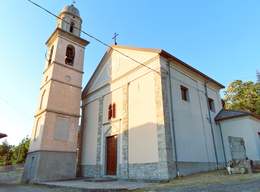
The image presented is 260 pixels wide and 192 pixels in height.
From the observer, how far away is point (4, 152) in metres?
38.1

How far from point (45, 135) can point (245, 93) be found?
22619mm

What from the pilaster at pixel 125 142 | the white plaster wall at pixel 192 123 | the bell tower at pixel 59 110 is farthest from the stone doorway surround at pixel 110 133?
the white plaster wall at pixel 192 123

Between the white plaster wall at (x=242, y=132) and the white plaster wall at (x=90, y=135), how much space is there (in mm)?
9238

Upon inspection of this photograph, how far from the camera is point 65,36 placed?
15117 mm

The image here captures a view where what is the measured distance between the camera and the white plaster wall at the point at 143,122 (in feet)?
31.0

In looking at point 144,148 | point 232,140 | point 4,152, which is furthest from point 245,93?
point 4,152

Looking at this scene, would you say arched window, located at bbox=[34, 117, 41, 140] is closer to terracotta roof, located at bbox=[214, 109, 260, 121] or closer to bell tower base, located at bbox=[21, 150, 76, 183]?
bell tower base, located at bbox=[21, 150, 76, 183]

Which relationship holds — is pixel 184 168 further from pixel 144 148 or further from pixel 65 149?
pixel 65 149

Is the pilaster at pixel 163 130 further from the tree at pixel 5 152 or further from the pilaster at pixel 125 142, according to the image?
the tree at pixel 5 152

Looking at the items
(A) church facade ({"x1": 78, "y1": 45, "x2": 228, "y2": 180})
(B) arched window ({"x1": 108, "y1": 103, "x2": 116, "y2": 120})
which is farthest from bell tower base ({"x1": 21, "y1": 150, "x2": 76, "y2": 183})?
(B) arched window ({"x1": 108, "y1": 103, "x2": 116, "y2": 120})

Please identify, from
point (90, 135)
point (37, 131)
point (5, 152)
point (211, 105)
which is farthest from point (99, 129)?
point (5, 152)

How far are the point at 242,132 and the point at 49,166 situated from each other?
1261 centimetres

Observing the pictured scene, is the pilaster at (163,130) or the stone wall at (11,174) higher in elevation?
the pilaster at (163,130)

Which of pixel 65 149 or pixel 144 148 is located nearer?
pixel 144 148
